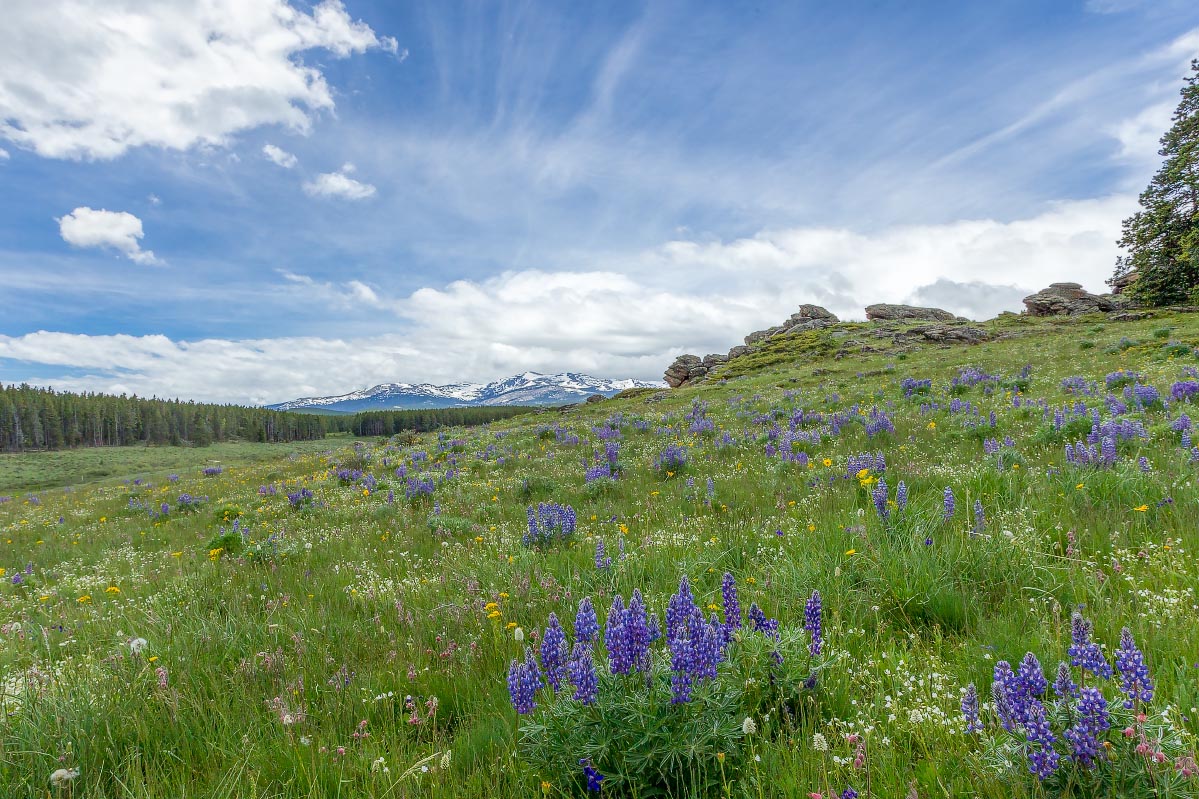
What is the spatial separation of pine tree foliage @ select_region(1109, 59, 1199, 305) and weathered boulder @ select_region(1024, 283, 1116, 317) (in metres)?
17.2

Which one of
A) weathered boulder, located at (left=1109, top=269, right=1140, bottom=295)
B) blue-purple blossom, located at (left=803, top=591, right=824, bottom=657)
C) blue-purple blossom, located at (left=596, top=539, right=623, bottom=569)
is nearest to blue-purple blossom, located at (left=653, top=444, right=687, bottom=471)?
blue-purple blossom, located at (left=596, top=539, right=623, bottom=569)

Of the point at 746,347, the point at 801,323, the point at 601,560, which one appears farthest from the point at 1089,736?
the point at 801,323

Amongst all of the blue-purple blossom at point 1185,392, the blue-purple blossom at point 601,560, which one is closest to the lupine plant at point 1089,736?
the blue-purple blossom at point 601,560

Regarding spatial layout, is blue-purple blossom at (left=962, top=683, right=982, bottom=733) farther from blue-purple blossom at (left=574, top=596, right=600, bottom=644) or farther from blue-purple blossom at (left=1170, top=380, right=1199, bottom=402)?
blue-purple blossom at (left=1170, top=380, right=1199, bottom=402)

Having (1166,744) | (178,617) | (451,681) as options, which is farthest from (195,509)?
(1166,744)

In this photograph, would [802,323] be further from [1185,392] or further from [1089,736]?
[1089,736]

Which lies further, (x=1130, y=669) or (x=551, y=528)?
(x=551, y=528)

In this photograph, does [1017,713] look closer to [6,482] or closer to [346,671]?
[346,671]

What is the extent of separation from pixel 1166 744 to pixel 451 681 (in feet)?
11.4

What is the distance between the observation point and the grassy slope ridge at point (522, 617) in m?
2.57

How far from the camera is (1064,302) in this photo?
210ft

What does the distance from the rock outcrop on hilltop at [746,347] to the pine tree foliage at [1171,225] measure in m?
38.2

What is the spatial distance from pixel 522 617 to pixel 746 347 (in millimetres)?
79386

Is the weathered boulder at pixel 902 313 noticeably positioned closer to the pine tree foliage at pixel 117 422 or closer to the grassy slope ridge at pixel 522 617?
the grassy slope ridge at pixel 522 617
